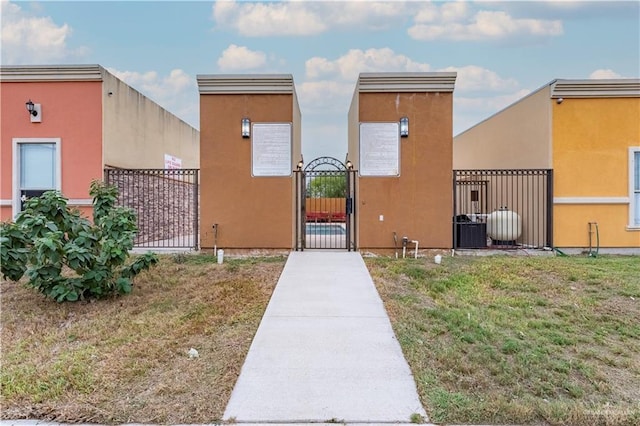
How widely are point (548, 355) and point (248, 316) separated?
3.60 meters

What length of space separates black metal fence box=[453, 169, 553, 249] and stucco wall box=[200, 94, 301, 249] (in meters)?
4.43

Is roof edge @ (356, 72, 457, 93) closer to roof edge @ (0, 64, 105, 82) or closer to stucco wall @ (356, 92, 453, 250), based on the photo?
stucco wall @ (356, 92, 453, 250)

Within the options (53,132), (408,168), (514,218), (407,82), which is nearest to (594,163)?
(514,218)

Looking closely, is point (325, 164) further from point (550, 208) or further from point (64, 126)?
point (64, 126)

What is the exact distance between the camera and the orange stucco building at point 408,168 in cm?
923

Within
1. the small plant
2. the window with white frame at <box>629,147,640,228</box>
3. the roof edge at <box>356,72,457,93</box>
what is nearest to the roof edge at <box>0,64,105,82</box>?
the roof edge at <box>356,72,457,93</box>

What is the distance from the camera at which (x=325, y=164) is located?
9375 millimetres

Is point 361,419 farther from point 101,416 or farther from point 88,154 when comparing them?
point 88,154

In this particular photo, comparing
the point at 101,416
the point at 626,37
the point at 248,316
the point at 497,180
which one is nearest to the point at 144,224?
the point at 248,316

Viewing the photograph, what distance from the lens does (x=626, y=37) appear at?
9859 millimetres

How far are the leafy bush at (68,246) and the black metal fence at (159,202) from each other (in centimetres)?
336

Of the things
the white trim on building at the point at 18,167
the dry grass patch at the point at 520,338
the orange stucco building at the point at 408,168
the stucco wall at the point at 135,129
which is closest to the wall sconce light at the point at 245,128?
the orange stucco building at the point at 408,168

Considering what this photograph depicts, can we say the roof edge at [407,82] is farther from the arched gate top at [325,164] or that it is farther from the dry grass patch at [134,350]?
the dry grass patch at [134,350]

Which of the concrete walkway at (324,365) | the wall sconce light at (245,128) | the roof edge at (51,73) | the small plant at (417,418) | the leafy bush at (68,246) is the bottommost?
the small plant at (417,418)
